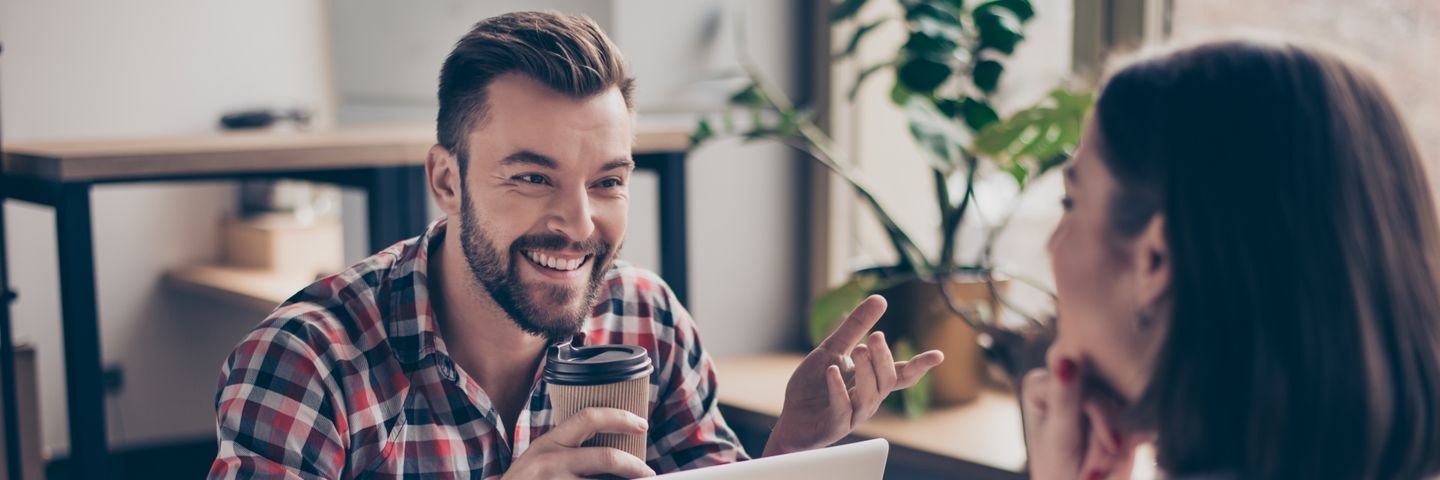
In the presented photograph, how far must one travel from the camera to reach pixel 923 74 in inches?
83.9

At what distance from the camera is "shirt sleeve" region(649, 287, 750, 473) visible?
1476 mm

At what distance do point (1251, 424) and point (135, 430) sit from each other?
3.23 m

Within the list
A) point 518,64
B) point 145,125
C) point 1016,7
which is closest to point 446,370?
point 518,64

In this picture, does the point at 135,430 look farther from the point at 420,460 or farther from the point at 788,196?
the point at 420,460

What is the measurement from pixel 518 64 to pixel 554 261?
0.64ft

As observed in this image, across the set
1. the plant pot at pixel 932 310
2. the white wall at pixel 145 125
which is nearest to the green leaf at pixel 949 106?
the plant pot at pixel 932 310

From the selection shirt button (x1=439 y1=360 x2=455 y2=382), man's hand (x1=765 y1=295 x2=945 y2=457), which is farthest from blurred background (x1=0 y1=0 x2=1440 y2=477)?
shirt button (x1=439 y1=360 x2=455 y2=382)

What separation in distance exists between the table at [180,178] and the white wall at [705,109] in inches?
25.7

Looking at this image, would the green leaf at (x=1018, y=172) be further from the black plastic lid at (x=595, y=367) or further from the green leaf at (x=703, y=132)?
the black plastic lid at (x=595, y=367)

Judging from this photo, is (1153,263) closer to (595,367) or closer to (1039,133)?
(595,367)

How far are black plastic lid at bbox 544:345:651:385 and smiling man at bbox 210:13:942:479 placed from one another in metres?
0.21

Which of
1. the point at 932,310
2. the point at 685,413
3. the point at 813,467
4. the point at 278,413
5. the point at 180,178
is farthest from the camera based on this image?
the point at 932,310

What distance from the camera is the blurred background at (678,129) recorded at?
2.31 meters

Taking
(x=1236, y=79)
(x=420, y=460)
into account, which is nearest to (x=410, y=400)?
(x=420, y=460)
